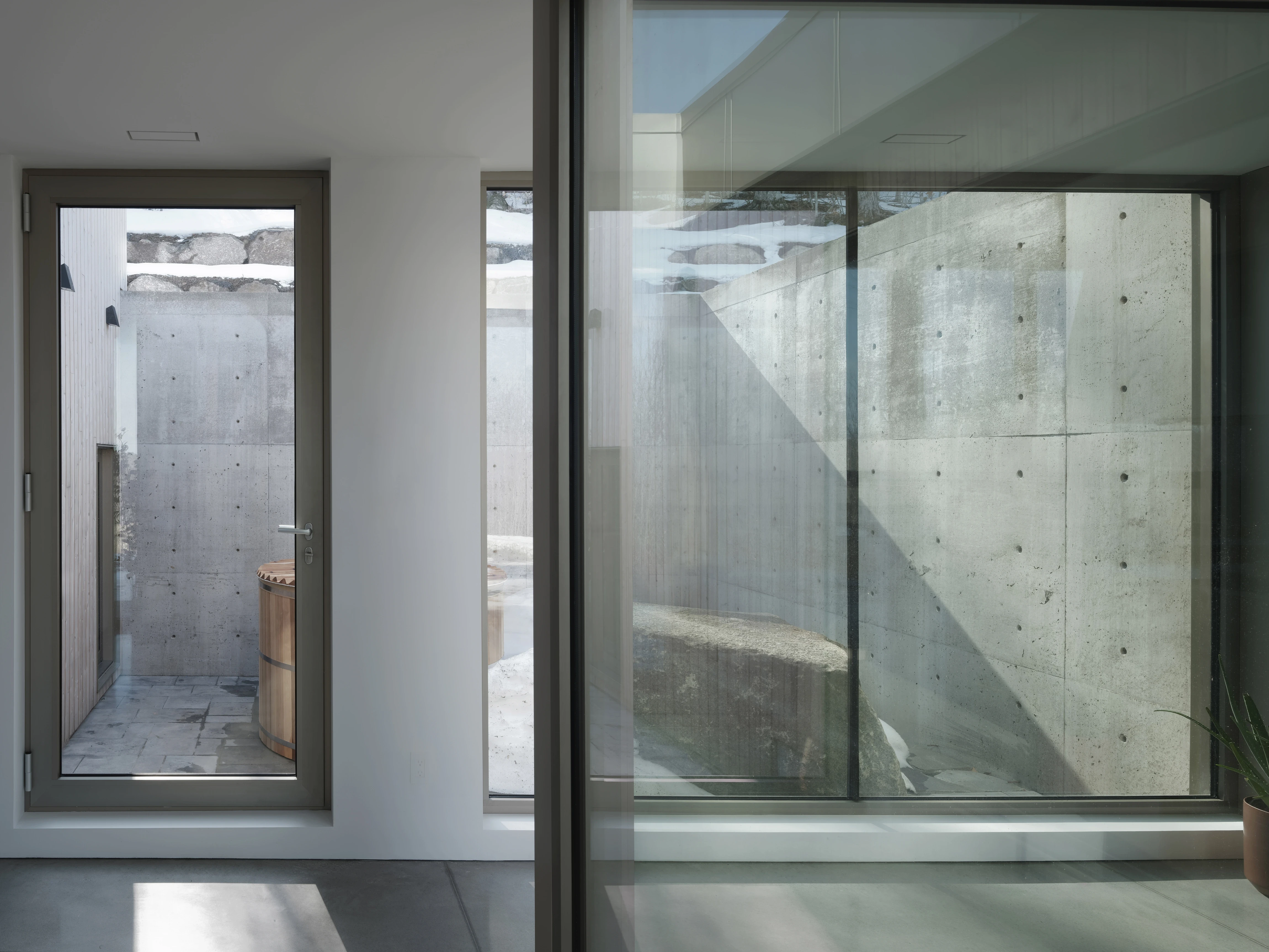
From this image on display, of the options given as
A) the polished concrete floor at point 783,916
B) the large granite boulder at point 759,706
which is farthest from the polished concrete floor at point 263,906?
the large granite boulder at point 759,706

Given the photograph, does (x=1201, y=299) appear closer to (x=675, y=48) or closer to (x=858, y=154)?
(x=858, y=154)

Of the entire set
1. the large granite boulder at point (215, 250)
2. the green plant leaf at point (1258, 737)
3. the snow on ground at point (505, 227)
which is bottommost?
the green plant leaf at point (1258, 737)

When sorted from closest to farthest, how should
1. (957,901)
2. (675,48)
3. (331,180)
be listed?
(957,901) → (675,48) → (331,180)

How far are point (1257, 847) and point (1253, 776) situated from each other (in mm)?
18

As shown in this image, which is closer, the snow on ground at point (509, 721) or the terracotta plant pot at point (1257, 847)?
the terracotta plant pot at point (1257, 847)

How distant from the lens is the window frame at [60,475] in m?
3.03

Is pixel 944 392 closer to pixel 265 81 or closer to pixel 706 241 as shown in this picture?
pixel 706 241

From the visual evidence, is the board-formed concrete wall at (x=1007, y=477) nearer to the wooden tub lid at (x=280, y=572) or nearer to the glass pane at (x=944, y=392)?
the glass pane at (x=944, y=392)

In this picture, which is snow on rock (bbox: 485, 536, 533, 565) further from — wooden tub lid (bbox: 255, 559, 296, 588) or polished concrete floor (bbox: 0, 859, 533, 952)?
polished concrete floor (bbox: 0, 859, 533, 952)

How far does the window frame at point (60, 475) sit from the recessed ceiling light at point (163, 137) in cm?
26

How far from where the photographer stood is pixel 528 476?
123 inches

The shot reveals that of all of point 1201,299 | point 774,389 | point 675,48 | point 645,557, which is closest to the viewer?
point 1201,299

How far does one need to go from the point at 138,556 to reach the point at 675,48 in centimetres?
310

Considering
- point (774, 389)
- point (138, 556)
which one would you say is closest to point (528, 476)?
point (138, 556)
